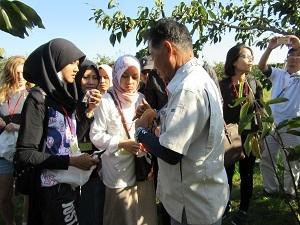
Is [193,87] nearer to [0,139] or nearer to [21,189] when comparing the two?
[21,189]

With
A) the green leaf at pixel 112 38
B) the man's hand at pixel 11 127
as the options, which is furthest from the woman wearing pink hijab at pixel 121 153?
the green leaf at pixel 112 38

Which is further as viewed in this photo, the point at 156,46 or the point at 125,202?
the point at 125,202

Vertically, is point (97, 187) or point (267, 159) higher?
point (97, 187)

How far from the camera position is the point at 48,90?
209 centimetres

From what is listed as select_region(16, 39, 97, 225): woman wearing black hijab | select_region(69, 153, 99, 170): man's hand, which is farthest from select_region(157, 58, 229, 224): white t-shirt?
select_region(16, 39, 97, 225): woman wearing black hijab

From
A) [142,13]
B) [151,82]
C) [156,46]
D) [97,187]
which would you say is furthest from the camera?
[142,13]

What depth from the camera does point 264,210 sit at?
412cm

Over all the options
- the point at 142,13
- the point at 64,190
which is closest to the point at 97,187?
the point at 64,190

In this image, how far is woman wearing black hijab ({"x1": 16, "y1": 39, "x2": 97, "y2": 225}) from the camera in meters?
2.04

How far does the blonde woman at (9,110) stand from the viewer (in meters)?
3.35

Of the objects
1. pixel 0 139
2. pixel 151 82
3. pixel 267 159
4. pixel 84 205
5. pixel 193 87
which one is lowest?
pixel 267 159

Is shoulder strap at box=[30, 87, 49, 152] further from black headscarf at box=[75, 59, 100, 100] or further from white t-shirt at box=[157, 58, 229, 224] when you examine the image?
black headscarf at box=[75, 59, 100, 100]

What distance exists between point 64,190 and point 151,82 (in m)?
1.45

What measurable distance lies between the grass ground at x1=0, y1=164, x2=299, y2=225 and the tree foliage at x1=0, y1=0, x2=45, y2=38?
2.88 m
